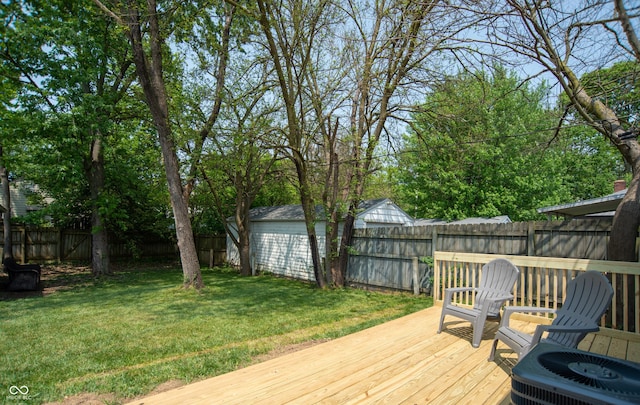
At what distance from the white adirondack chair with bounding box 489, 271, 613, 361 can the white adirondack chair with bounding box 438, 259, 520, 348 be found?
391 millimetres

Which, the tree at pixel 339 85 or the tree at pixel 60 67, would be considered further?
the tree at pixel 60 67

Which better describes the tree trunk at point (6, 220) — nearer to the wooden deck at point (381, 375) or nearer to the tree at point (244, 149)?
the tree at point (244, 149)

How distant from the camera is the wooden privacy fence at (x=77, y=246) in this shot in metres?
13.8

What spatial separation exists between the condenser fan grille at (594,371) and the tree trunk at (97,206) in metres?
12.6

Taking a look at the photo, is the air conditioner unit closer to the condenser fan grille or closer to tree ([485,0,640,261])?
the condenser fan grille

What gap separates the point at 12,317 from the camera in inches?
249

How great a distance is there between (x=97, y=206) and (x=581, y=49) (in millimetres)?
13064

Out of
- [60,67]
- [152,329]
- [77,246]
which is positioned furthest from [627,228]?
[77,246]

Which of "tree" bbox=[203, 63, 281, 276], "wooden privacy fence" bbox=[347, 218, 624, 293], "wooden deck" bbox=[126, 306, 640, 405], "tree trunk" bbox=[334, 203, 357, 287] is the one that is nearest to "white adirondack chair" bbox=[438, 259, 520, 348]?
"wooden deck" bbox=[126, 306, 640, 405]

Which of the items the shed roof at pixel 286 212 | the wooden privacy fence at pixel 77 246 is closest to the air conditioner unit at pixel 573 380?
the shed roof at pixel 286 212

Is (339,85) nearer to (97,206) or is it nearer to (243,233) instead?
(243,233)

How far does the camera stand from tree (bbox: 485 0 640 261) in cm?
504
